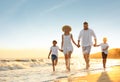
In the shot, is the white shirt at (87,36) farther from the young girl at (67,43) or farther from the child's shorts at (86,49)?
the young girl at (67,43)

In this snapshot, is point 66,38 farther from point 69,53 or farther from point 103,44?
point 103,44

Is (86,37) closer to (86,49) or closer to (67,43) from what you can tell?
(86,49)

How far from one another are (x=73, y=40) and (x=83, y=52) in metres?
0.83

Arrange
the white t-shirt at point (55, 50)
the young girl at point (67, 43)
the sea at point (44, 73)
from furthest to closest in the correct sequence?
the white t-shirt at point (55, 50), the young girl at point (67, 43), the sea at point (44, 73)

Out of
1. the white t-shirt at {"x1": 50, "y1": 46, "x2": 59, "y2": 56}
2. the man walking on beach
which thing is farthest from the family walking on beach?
the white t-shirt at {"x1": 50, "y1": 46, "x2": 59, "y2": 56}

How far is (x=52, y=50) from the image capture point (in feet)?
60.5

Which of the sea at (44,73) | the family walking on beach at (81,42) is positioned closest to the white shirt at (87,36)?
the family walking on beach at (81,42)

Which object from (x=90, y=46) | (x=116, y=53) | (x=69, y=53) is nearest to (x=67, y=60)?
(x=69, y=53)

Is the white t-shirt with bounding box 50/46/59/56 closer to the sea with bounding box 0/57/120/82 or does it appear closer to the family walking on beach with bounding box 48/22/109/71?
the sea with bounding box 0/57/120/82

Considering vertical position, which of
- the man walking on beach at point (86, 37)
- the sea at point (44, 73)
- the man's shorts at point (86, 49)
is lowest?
the sea at point (44, 73)

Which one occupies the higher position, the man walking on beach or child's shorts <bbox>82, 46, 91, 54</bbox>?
the man walking on beach

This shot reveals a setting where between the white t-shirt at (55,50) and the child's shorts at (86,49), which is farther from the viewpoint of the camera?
the white t-shirt at (55,50)

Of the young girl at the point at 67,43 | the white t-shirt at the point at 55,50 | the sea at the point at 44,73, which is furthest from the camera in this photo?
the white t-shirt at the point at 55,50

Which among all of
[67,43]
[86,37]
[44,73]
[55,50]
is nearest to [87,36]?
[86,37]
